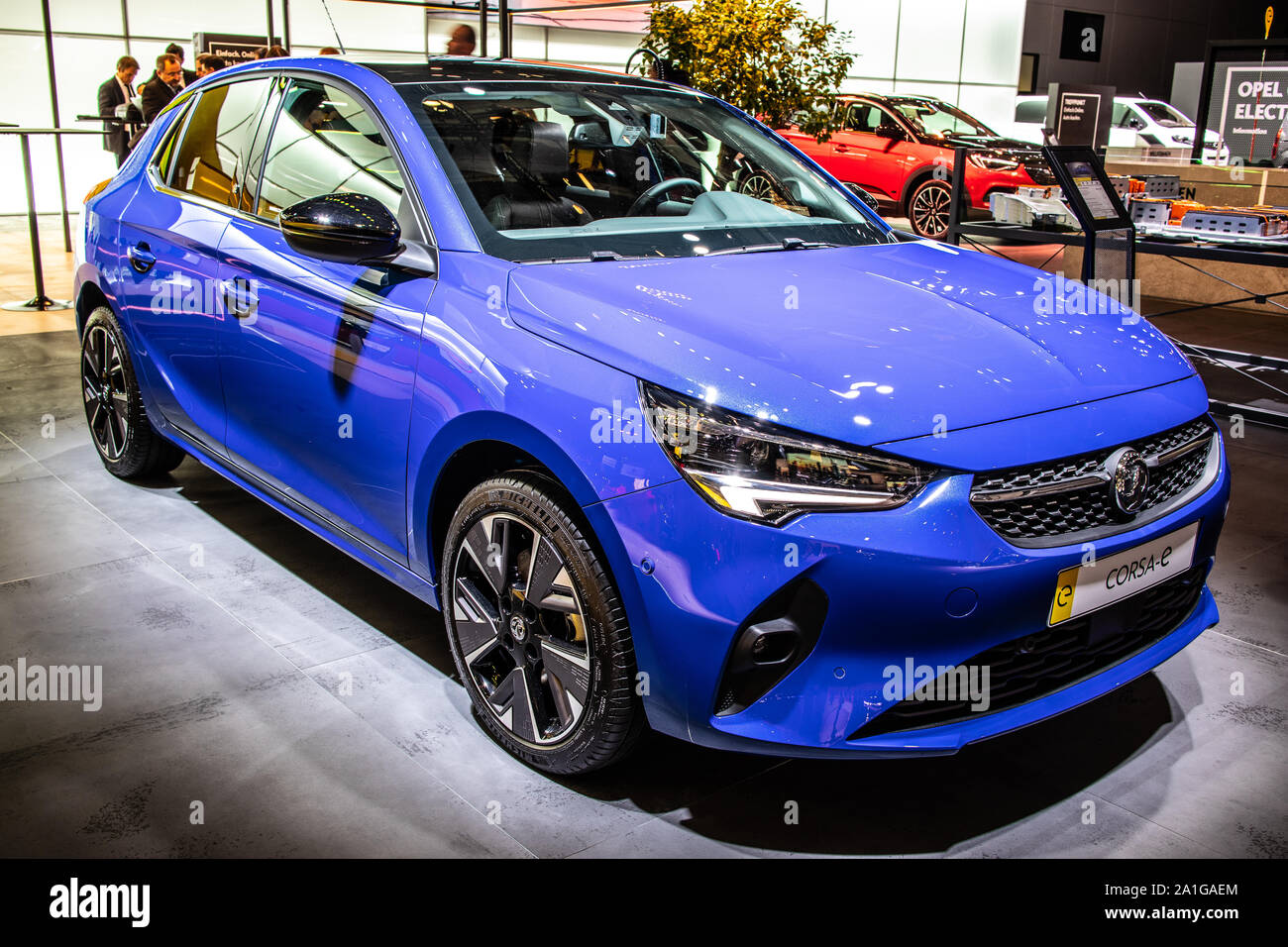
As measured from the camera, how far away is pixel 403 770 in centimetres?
248

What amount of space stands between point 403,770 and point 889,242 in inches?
73.6

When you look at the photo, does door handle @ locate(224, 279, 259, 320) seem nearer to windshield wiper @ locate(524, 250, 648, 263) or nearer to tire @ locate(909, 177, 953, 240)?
windshield wiper @ locate(524, 250, 648, 263)

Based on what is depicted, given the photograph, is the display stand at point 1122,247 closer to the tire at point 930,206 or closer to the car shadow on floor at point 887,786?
the car shadow on floor at point 887,786

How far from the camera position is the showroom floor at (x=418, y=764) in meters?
2.27

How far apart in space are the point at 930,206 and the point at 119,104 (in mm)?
8220

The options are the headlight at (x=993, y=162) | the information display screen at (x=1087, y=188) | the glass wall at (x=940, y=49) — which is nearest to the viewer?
the information display screen at (x=1087, y=188)

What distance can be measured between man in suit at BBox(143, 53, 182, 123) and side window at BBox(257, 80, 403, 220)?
805 cm

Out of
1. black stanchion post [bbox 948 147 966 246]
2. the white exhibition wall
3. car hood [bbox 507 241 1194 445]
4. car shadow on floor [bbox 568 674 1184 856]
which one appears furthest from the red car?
car shadow on floor [bbox 568 674 1184 856]

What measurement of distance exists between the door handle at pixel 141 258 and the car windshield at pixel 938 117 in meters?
10.7

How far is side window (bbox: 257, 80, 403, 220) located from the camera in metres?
2.79

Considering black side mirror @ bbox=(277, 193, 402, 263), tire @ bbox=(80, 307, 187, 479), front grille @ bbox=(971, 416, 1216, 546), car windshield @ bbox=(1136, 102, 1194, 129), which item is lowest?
tire @ bbox=(80, 307, 187, 479)

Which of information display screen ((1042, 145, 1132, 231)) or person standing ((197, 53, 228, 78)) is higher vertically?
person standing ((197, 53, 228, 78))

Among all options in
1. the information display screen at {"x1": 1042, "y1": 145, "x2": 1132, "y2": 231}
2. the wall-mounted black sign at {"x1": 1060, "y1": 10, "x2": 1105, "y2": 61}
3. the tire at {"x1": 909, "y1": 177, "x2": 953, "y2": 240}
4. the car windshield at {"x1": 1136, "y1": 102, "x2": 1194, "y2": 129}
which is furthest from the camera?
the wall-mounted black sign at {"x1": 1060, "y1": 10, "x2": 1105, "y2": 61}

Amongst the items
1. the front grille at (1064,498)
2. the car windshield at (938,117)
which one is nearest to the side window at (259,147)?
the front grille at (1064,498)
